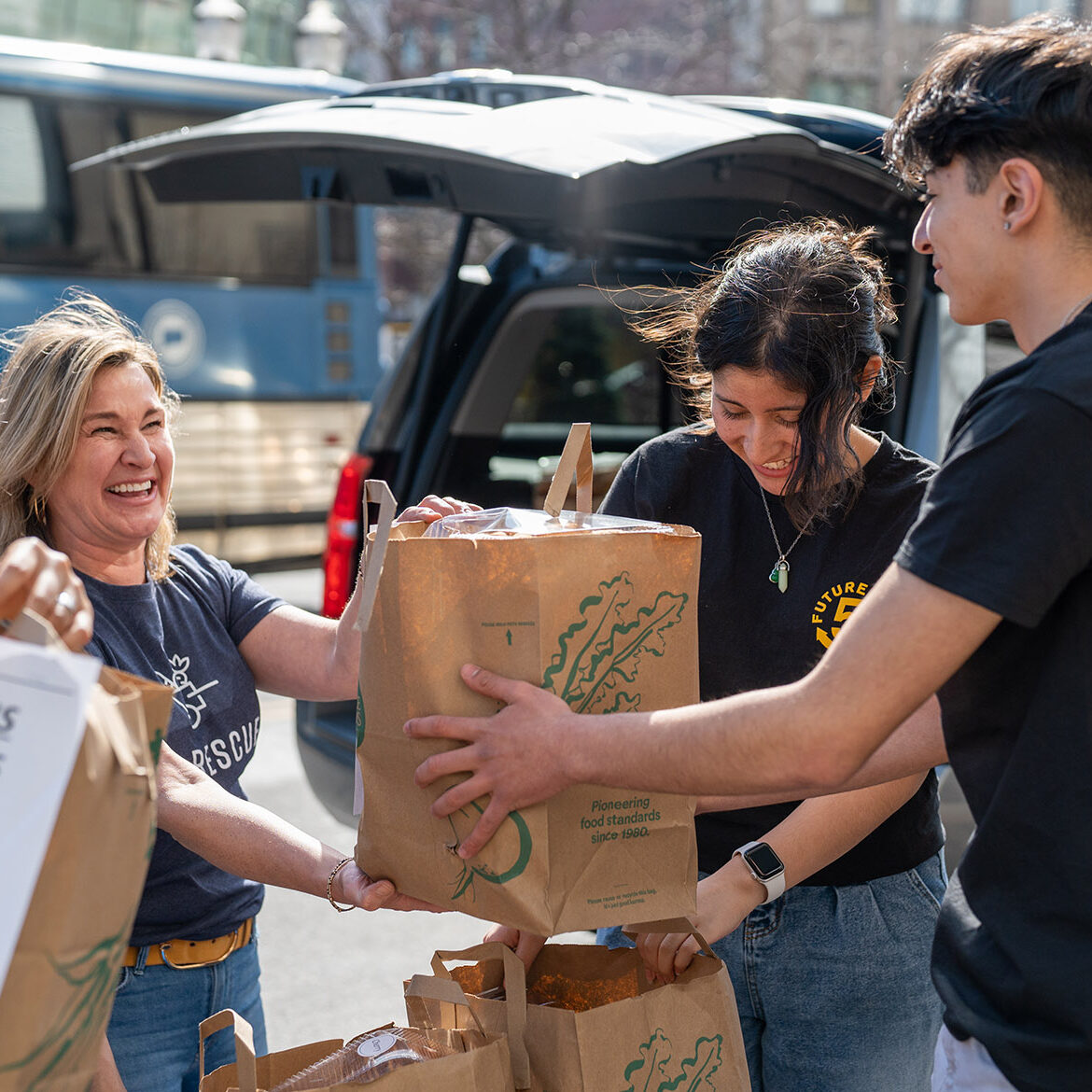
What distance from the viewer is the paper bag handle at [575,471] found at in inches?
58.3

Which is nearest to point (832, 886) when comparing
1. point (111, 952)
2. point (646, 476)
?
point (646, 476)

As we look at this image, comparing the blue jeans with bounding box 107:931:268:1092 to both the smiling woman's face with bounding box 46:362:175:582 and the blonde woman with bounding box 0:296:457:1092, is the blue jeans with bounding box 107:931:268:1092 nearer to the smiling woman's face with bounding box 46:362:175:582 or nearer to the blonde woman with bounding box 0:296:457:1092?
the blonde woman with bounding box 0:296:457:1092

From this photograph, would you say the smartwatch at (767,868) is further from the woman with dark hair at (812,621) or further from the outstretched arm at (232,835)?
the outstretched arm at (232,835)

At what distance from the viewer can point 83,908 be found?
1.03 meters

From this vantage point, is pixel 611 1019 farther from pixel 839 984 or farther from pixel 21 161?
pixel 21 161

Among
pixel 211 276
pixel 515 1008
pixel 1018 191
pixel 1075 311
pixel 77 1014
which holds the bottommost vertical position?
pixel 211 276

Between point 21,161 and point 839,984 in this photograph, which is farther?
point 21,161

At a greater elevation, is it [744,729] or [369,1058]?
[744,729]

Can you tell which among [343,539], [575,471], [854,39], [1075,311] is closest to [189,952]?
[575,471]

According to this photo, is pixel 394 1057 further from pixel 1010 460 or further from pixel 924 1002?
pixel 1010 460

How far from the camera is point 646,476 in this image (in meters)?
1.85

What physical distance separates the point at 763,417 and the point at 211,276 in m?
7.39

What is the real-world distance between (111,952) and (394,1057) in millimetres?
446

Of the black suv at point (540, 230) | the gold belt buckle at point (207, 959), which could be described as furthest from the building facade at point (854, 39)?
the gold belt buckle at point (207, 959)
